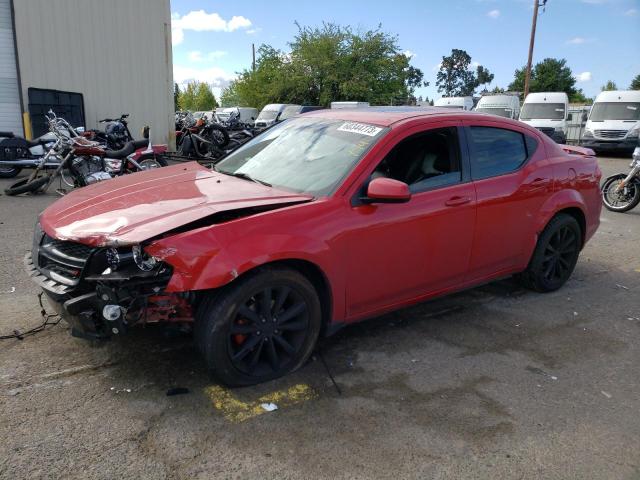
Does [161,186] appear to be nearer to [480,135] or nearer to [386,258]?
[386,258]

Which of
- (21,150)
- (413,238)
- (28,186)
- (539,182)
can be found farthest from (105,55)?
(413,238)

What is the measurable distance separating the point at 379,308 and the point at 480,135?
1.66 m

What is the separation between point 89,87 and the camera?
1481cm

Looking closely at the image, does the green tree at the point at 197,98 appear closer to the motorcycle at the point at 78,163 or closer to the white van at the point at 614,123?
the white van at the point at 614,123

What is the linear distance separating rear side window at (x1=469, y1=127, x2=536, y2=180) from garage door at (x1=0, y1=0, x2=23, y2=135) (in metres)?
12.9

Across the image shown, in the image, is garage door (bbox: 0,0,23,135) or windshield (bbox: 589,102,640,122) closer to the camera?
garage door (bbox: 0,0,23,135)


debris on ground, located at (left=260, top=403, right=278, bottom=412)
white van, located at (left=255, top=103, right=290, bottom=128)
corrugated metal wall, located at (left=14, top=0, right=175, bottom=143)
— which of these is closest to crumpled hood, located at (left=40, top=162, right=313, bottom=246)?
debris on ground, located at (left=260, top=403, right=278, bottom=412)

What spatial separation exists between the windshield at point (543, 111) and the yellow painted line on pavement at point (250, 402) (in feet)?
72.7

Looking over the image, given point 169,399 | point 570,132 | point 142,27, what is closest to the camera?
point 169,399

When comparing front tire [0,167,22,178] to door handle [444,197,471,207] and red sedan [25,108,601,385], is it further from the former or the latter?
door handle [444,197,471,207]

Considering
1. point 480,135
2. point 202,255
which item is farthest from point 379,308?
point 480,135

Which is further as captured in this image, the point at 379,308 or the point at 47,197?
the point at 47,197

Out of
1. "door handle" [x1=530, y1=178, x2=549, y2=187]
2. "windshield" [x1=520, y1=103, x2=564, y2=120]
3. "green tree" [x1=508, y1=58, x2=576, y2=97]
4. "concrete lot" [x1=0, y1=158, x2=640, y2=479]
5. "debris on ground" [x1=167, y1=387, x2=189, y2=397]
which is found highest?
"green tree" [x1=508, y1=58, x2=576, y2=97]

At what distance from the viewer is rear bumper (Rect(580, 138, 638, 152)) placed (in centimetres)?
1962
